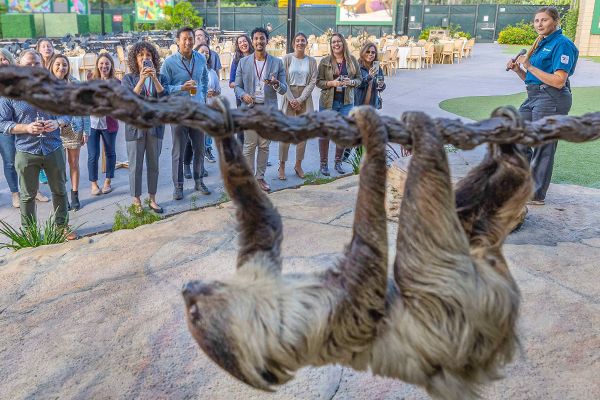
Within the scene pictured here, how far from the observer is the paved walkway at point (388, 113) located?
638 cm

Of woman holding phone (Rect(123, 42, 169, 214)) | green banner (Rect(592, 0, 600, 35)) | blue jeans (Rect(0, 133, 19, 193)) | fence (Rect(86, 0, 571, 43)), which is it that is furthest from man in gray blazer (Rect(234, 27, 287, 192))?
fence (Rect(86, 0, 571, 43))

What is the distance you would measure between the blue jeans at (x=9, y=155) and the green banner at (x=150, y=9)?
112ft

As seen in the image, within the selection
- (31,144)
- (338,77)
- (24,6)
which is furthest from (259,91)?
(24,6)

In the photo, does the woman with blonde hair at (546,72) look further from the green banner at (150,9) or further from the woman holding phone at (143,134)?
the green banner at (150,9)

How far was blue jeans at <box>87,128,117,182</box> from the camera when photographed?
6730 mm

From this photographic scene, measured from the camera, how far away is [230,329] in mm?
1853

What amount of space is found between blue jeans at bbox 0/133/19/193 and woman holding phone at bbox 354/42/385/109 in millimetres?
4623

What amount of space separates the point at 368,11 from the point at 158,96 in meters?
18.9

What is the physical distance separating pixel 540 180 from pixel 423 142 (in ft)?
15.1

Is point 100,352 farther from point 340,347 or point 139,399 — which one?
point 340,347

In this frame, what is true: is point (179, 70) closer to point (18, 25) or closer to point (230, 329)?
point (230, 329)

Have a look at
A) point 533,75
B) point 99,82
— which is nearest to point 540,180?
point 533,75

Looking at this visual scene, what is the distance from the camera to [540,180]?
5770 mm

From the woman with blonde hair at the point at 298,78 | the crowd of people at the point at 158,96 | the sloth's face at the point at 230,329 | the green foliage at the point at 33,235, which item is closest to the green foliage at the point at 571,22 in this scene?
the crowd of people at the point at 158,96
